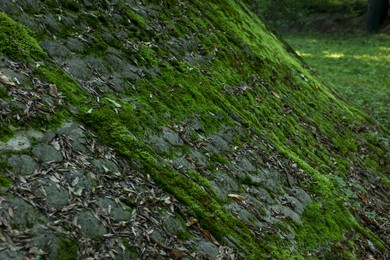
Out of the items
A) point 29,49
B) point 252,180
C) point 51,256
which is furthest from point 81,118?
point 252,180

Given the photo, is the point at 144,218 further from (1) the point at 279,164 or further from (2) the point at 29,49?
(1) the point at 279,164

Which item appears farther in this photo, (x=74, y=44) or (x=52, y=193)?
(x=74, y=44)

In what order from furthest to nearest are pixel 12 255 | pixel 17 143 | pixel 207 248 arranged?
pixel 207 248 < pixel 17 143 < pixel 12 255

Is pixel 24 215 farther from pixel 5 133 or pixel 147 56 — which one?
pixel 147 56

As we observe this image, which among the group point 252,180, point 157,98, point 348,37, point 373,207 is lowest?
point 348,37

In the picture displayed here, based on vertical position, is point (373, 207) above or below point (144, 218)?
below

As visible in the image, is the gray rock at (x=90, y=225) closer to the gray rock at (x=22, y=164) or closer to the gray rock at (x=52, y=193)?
the gray rock at (x=52, y=193)

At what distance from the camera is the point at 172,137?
4.97 m

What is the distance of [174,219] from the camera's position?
3.92 meters

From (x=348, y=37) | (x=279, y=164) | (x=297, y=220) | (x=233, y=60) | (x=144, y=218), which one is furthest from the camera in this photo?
(x=348, y=37)

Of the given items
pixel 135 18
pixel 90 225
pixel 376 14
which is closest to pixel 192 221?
pixel 90 225

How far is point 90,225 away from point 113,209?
305 millimetres

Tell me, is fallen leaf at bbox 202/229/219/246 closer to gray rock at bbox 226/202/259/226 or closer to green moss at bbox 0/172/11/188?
gray rock at bbox 226/202/259/226

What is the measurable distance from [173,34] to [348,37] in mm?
24533
